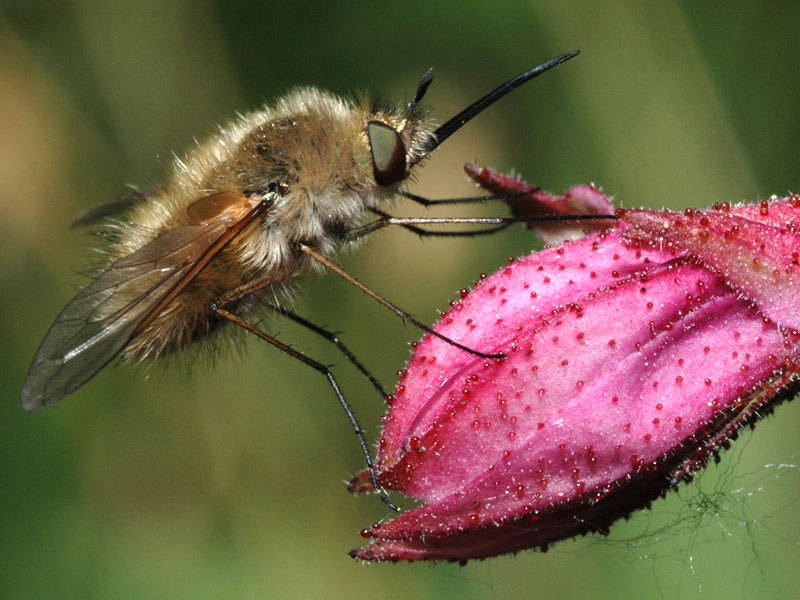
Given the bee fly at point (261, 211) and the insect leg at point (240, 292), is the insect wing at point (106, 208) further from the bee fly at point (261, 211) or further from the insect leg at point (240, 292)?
the insect leg at point (240, 292)

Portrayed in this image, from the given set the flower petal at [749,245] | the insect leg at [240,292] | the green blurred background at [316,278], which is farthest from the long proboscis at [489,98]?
the green blurred background at [316,278]

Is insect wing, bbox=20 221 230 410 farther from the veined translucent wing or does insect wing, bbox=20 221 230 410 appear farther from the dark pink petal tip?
the dark pink petal tip

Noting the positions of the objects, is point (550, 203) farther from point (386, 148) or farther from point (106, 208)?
point (106, 208)

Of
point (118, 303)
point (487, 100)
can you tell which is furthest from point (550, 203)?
point (118, 303)

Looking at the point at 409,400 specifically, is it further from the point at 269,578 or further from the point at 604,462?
the point at 269,578

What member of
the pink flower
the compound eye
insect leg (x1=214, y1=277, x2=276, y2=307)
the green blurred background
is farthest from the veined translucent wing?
the green blurred background

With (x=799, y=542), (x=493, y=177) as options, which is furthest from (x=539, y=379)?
(x=799, y=542)
